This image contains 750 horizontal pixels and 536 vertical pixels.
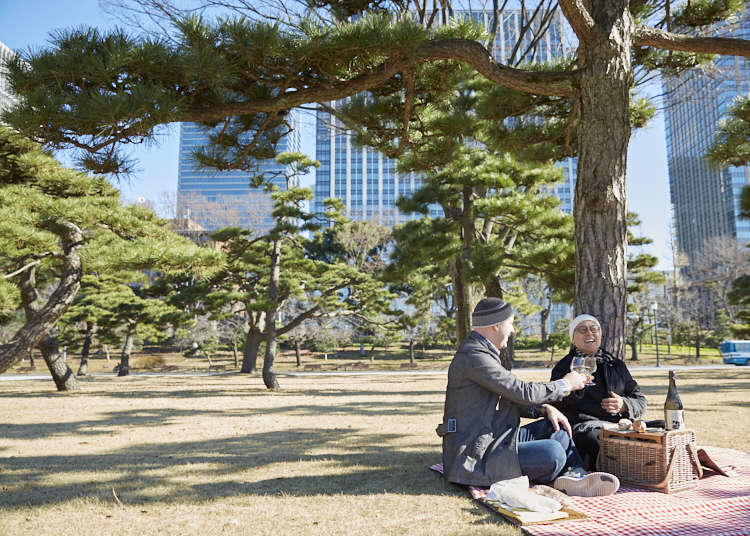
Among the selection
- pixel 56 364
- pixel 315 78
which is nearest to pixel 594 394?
pixel 315 78

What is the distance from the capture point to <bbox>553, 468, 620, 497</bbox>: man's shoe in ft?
8.05

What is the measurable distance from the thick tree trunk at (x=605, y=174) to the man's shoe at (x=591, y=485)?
43.6 inches

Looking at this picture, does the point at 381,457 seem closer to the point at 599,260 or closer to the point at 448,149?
the point at 599,260

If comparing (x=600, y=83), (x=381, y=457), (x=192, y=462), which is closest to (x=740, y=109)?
(x=600, y=83)

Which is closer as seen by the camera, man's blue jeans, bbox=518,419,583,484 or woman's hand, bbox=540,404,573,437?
man's blue jeans, bbox=518,419,583,484

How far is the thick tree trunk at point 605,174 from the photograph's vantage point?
344 centimetres

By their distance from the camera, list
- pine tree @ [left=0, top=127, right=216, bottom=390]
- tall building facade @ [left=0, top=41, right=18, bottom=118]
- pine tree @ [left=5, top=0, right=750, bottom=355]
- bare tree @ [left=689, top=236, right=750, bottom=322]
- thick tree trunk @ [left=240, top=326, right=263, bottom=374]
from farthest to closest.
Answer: bare tree @ [left=689, top=236, right=750, bottom=322]
thick tree trunk @ [left=240, top=326, right=263, bottom=374]
pine tree @ [left=0, top=127, right=216, bottom=390]
tall building facade @ [left=0, top=41, right=18, bottom=118]
pine tree @ [left=5, top=0, right=750, bottom=355]

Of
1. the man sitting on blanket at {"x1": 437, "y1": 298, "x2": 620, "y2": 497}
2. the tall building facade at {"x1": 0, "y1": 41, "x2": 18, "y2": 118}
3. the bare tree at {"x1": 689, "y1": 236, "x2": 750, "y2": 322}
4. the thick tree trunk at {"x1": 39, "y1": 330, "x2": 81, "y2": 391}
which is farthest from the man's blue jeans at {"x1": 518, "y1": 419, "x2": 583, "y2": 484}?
the bare tree at {"x1": 689, "y1": 236, "x2": 750, "y2": 322}

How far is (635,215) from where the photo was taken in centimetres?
1527

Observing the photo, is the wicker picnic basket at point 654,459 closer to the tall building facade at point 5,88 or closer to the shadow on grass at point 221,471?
the shadow on grass at point 221,471

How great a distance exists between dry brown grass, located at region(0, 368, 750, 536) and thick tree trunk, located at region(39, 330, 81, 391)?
294 cm

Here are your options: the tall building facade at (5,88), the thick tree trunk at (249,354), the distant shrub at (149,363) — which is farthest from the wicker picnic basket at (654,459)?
the distant shrub at (149,363)

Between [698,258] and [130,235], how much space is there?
3816 centimetres

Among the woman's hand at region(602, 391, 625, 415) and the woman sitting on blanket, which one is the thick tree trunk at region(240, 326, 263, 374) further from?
the woman's hand at region(602, 391, 625, 415)
